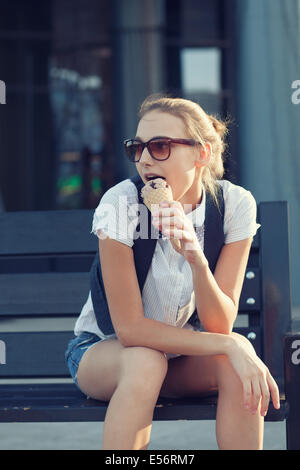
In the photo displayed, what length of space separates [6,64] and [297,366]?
44.6ft

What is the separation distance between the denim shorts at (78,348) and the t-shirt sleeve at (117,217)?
0.40 metres

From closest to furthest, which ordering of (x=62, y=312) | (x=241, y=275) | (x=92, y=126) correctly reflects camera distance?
(x=241, y=275) < (x=62, y=312) < (x=92, y=126)

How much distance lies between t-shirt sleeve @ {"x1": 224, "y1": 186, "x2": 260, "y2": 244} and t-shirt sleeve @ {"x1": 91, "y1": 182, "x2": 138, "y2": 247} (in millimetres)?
346

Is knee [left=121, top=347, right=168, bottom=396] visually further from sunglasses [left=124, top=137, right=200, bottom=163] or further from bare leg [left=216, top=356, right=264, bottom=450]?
sunglasses [left=124, top=137, right=200, bottom=163]

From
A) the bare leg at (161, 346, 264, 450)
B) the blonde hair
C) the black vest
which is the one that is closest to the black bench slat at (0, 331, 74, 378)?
the black vest

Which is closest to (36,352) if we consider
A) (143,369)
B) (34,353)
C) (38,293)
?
(34,353)

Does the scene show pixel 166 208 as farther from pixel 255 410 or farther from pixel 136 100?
pixel 136 100

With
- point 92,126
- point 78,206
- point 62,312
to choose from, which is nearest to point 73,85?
point 92,126

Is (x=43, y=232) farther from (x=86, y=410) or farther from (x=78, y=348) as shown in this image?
(x=86, y=410)

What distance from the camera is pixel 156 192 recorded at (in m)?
2.41

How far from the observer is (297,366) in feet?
8.60

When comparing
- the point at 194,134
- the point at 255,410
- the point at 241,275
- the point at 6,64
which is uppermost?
the point at 6,64

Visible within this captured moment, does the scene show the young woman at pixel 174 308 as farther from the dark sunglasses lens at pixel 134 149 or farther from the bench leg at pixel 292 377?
the bench leg at pixel 292 377

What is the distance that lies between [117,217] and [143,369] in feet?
1.67
